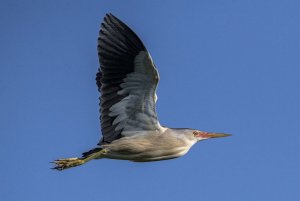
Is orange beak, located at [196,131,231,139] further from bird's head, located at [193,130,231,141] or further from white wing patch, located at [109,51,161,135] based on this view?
white wing patch, located at [109,51,161,135]

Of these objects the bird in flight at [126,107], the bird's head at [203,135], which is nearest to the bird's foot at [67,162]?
the bird in flight at [126,107]

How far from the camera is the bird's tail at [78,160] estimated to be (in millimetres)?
13898

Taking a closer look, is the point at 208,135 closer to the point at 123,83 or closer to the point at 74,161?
the point at 123,83

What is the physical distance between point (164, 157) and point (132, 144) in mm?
644

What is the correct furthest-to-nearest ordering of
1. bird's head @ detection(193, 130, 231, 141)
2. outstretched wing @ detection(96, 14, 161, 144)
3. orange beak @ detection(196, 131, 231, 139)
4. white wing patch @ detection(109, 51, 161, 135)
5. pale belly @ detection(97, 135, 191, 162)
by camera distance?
orange beak @ detection(196, 131, 231, 139)
bird's head @ detection(193, 130, 231, 141)
pale belly @ detection(97, 135, 191, 162)
outstretched wing @ detection(96, 14, 161, 144)
white wing patch @ detection(109, 51, 161, 135)

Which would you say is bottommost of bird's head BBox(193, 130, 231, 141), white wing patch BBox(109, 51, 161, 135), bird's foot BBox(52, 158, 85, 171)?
bird's foot BBox(52, 158, 85, 171)

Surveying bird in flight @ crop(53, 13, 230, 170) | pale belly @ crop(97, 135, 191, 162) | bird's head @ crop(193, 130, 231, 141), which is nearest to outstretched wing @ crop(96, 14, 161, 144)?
bird in flight @ crop(53, 13, 230, 170)

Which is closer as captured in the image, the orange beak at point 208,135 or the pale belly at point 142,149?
the pale belly at point 142,149

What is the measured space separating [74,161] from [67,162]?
0.14m

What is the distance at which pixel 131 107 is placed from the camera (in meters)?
14.1

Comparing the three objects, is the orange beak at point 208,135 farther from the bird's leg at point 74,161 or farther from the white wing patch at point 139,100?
the bird's leg at point 74,161

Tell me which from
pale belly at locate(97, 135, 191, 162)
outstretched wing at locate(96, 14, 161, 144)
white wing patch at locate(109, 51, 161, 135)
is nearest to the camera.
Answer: white wing patch at locate(109, 51, 161, 135)

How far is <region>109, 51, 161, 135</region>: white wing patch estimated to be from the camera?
13648 mm

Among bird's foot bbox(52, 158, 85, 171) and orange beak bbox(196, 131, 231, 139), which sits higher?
orange beak bbox(196, 131, 231, 139)
